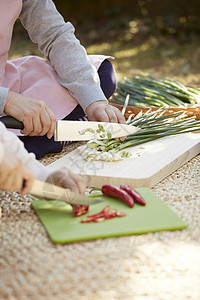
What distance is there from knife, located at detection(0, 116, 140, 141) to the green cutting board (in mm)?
479

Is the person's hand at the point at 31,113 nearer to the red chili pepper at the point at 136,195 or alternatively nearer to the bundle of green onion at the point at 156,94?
the red chili pepper at the point at 136,195

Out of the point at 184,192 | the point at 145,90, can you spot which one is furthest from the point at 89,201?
the point at 145,90

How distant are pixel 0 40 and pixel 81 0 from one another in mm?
5326

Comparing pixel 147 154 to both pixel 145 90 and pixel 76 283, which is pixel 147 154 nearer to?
pixel 145 90

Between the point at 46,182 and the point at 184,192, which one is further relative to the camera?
the point at 184,192

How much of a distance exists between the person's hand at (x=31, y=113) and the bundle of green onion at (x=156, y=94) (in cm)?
102

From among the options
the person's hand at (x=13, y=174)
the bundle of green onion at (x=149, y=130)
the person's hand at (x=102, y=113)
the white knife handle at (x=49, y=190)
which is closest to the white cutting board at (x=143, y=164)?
the bundle of green onion at (x=149, y=130)

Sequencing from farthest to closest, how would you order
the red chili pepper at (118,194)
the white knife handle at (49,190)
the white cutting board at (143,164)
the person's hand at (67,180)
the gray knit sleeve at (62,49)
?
the gray knit sleeve at (62,49) → the white cutting board at (143,164) → the red chili pepper at (118,194) → the person's hand at (67,180) → the white knife handle at (49,190)

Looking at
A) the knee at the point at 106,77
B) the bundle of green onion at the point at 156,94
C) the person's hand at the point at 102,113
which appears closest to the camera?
the person's hand at the point at 102,113

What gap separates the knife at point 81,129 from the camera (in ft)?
7.80

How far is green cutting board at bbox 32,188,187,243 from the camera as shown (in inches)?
70.4

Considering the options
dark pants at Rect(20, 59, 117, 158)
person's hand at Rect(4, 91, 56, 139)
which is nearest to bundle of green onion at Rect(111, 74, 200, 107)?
dark pants at Rect(20, 59, 117, 158)

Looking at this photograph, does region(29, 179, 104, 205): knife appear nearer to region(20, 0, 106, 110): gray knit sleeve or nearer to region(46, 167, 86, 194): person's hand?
region(46, 167, 86, 194): person's hand

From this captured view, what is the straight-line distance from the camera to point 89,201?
1.98 meters
